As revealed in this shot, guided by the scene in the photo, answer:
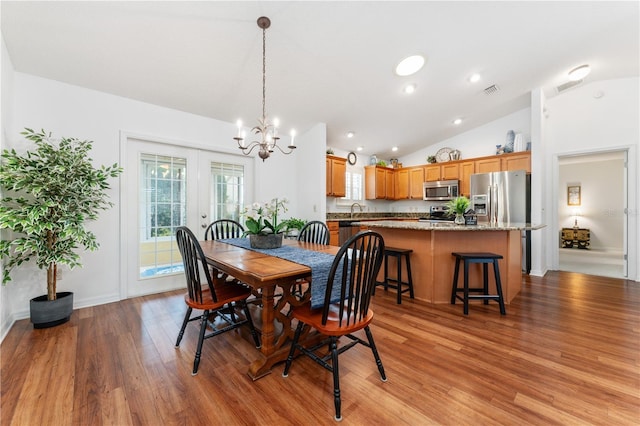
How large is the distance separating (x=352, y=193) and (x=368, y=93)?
2.64 metres

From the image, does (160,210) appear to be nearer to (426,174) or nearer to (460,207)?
(460,207)

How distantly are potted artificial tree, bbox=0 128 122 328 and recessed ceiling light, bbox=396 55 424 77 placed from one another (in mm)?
3427

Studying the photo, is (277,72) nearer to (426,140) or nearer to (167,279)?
(167,279)

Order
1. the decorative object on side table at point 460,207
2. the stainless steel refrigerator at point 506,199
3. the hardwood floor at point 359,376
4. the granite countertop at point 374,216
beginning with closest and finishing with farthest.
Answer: the hardwood floor at point 359,376 → the decorative object on side table at point 460,207 → the stainless steel refrigerator at point 506,199 → the granite countertop at point 374,216

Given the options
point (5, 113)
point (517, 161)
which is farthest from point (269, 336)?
point (517, 161)

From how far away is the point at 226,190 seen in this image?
13.1ft

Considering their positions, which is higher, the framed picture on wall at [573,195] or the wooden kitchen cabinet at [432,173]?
the wooden kitchen cabinet at [432,173]

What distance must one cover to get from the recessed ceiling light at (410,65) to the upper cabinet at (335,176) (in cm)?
198

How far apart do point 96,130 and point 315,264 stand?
3039 millimetres

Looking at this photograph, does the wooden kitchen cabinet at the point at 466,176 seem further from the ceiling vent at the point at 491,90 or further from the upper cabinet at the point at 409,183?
the ceiling vent at the point at 491,90

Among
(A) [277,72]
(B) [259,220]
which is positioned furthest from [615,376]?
(A) [277,72]

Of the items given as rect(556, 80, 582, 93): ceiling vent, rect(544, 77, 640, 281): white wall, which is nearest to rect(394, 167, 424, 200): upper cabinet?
rect(544, 77, 640, 281): white wall

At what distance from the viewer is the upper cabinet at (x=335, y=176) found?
495cm

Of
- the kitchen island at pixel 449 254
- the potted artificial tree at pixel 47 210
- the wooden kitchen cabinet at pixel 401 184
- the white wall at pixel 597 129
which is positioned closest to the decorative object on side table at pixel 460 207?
the kitchen island at pixel 449 254
